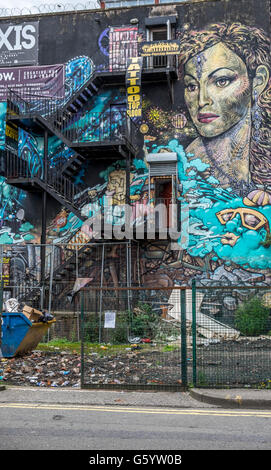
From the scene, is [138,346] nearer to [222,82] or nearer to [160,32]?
[222,82]

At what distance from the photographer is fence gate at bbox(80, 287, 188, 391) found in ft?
33.6

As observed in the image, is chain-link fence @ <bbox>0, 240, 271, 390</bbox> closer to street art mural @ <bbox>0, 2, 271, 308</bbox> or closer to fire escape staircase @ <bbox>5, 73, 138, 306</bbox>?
street art mural @ <bbox>0, 2, 271, 308</bbox>

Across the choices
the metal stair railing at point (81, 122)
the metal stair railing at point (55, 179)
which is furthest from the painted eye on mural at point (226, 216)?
the metal stair railing at point (55, 179)

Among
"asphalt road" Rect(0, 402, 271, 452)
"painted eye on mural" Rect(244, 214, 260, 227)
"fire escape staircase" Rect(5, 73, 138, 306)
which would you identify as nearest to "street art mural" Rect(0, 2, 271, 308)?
"painted eye on mural" Rect(244, 214, 260, 227)

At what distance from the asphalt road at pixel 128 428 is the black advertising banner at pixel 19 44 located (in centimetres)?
1760

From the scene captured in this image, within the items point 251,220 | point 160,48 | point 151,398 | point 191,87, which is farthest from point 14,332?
point 160,48

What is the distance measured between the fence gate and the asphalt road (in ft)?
4.97

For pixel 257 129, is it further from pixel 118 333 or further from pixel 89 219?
pixel 118 333

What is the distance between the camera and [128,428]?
287 inches

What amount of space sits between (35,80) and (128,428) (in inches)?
733

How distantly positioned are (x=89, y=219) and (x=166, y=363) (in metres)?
9.97

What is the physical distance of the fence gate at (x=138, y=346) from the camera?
10242 millimetres

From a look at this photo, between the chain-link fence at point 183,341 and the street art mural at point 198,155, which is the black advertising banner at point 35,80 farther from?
the chain-link fence at point 183,341
